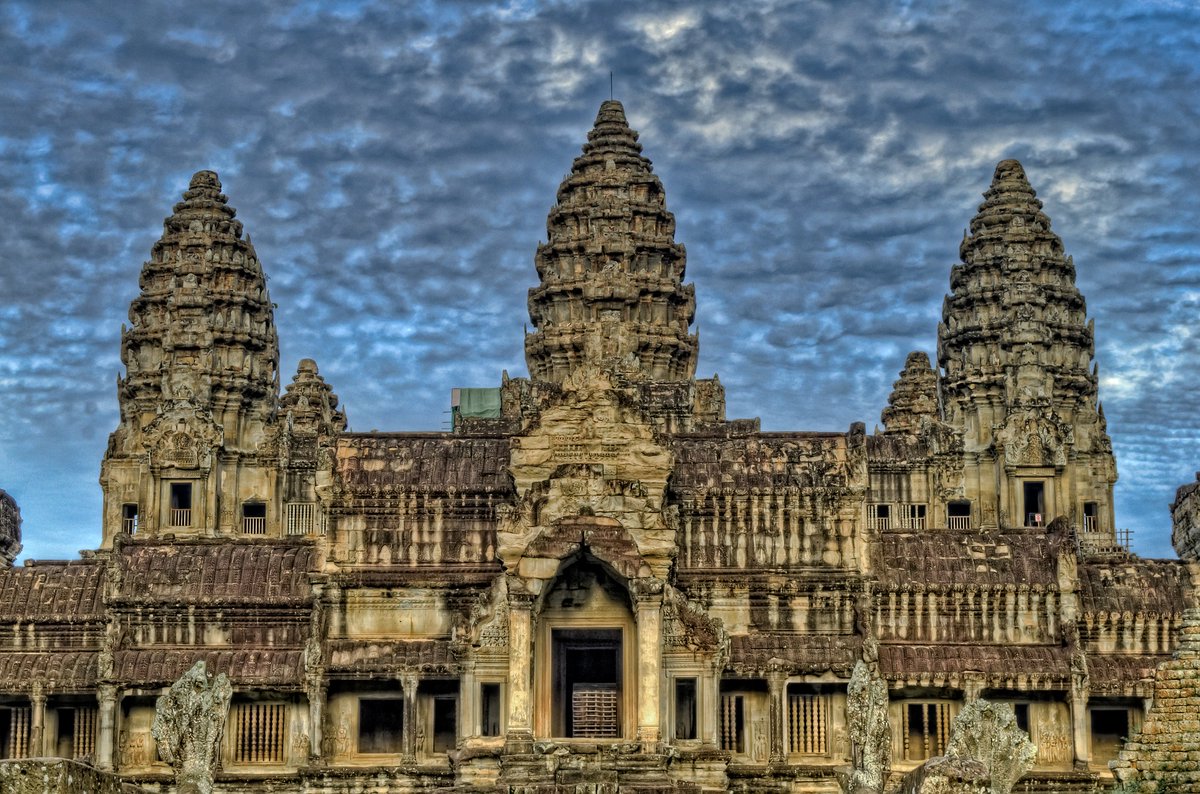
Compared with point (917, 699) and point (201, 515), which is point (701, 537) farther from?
point (201, 515)

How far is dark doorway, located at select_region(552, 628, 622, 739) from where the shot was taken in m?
37.5

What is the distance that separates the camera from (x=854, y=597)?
41.4m

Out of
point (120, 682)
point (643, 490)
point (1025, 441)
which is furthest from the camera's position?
point (1025, 441)

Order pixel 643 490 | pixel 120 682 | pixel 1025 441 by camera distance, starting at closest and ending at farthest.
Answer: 1. pixel 643 490
2. pixel 120 682
3. pixel 1025 441

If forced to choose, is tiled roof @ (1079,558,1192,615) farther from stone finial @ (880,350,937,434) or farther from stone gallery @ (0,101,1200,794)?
stone finial @ (880,350,937,434)

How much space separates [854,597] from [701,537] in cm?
382

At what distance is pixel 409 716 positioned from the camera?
39.9 meters

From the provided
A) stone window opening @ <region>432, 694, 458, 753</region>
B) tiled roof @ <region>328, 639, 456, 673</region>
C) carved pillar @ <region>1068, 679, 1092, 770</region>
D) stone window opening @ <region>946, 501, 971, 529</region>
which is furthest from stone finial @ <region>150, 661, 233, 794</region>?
stone window opening @ <region>946, 501, 971, 529</region>

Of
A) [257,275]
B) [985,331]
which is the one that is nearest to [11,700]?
[257,275]

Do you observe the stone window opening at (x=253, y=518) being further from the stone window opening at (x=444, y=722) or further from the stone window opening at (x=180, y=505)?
the stone window opening at (x=444, y=722)

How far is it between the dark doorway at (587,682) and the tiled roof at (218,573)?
22.6 feet

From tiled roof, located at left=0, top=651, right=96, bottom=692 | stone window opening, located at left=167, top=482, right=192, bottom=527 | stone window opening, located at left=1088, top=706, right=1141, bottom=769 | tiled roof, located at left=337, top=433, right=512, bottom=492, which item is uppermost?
stone window opening, located at left=167, top=482, right=192, bottom=527

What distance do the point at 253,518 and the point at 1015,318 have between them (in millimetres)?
31243

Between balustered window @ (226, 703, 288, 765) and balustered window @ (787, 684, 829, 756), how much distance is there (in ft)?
38.4
